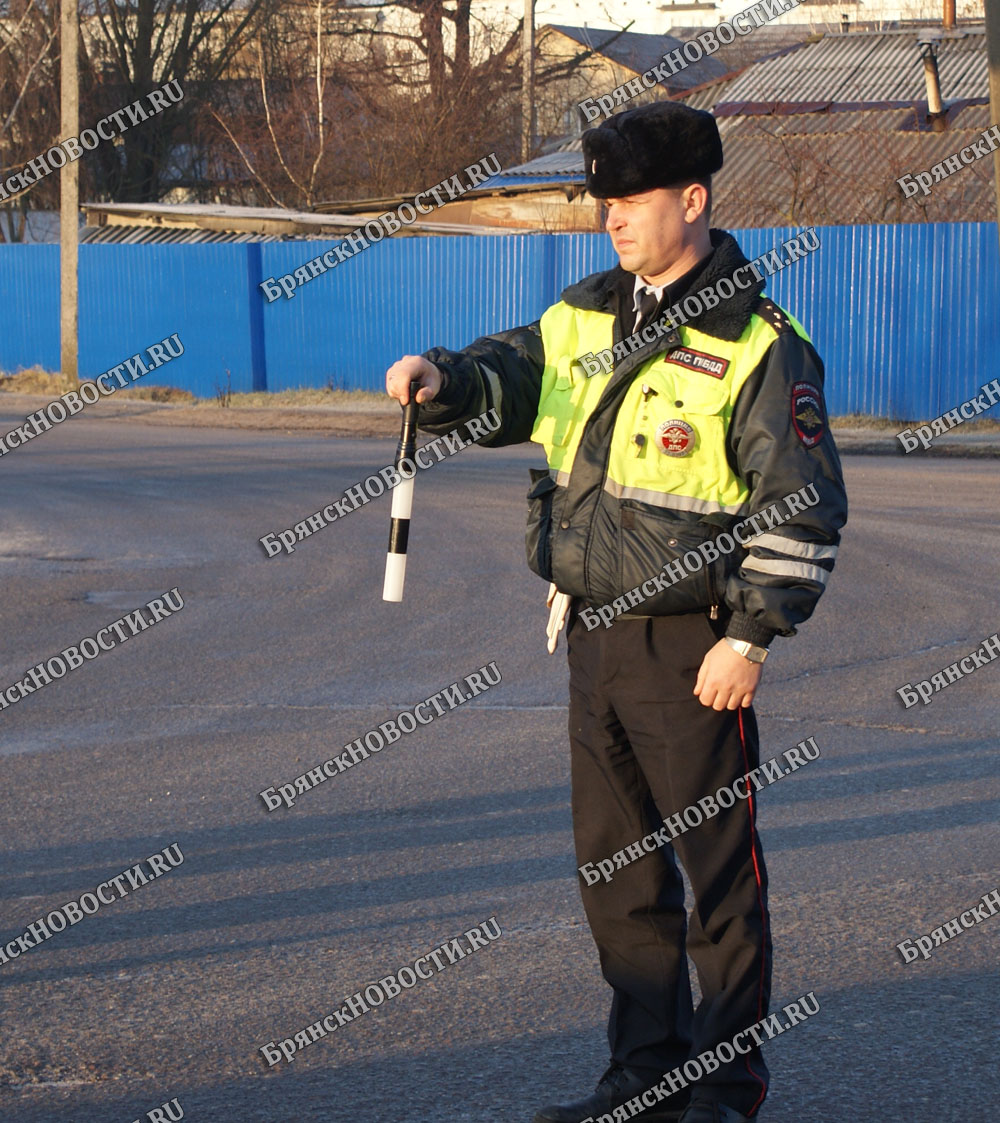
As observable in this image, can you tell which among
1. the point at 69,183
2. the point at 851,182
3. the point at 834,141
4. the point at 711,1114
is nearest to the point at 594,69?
the point at 834,141

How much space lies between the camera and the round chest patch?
2.98 m

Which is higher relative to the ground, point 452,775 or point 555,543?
point 555,543

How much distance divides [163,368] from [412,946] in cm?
2559

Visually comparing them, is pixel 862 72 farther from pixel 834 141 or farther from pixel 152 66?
pixel 152 66

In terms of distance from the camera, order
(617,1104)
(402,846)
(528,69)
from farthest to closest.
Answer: (528,69) < (402,846) < (617,1104)

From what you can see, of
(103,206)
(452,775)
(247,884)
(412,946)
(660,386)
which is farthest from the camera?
(103,206)

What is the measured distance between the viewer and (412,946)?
4.18 meters

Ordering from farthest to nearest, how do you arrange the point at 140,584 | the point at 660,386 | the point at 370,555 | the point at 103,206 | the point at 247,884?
1. the point at 103,206
2. the point at 370,555
3. the point at 140,584
4. the point at 247,884
5. the point at 660,386

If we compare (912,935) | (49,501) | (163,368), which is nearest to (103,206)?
(163,368)

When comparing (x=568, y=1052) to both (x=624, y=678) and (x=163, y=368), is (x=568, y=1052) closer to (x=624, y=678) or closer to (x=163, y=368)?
(x=624, y=678)

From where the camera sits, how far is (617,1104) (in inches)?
124

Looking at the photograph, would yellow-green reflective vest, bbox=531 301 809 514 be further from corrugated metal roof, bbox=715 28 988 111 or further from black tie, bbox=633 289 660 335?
corrugated metal roof, bbox=715 28 988 111

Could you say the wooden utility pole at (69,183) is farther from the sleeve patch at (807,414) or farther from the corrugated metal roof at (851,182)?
the sleeve patch at (807,414)

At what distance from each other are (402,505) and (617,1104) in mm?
1293
